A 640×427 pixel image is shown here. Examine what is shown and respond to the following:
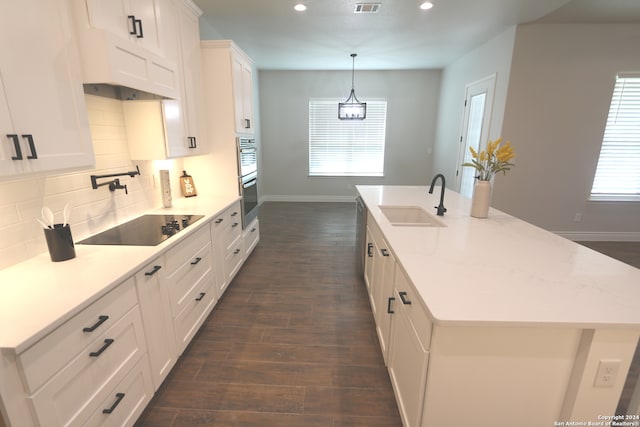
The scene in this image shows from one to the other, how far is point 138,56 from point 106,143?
64cm

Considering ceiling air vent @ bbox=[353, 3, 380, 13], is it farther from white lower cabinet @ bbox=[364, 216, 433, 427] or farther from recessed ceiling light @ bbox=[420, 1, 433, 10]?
white lower cabinet @ bbox=[364, 216, 433, 427]

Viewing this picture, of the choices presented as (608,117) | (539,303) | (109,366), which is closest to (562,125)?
(608,117)

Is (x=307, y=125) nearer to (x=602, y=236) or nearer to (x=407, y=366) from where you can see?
(x=602, y=236)

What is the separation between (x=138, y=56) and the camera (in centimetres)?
180

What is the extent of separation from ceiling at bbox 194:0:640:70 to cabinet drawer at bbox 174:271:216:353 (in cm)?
287

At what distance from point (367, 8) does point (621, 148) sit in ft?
13.0

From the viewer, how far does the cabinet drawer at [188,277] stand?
183 centimetres

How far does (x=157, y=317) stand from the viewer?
1.65m

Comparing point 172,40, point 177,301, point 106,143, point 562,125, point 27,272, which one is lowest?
point 177,301

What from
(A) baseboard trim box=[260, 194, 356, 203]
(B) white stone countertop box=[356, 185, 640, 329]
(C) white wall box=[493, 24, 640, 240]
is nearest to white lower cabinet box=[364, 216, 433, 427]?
(B) white stone countertop box=[356, 185, 640, 329]

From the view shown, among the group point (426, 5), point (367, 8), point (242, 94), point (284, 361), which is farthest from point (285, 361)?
point (426, 5)

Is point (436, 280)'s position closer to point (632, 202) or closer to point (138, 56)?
point (138, 56)

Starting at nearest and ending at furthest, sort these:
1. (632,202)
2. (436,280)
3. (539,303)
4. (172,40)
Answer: (539,303), (436,280), (172,40), (632,202)

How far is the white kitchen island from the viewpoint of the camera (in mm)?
1001
